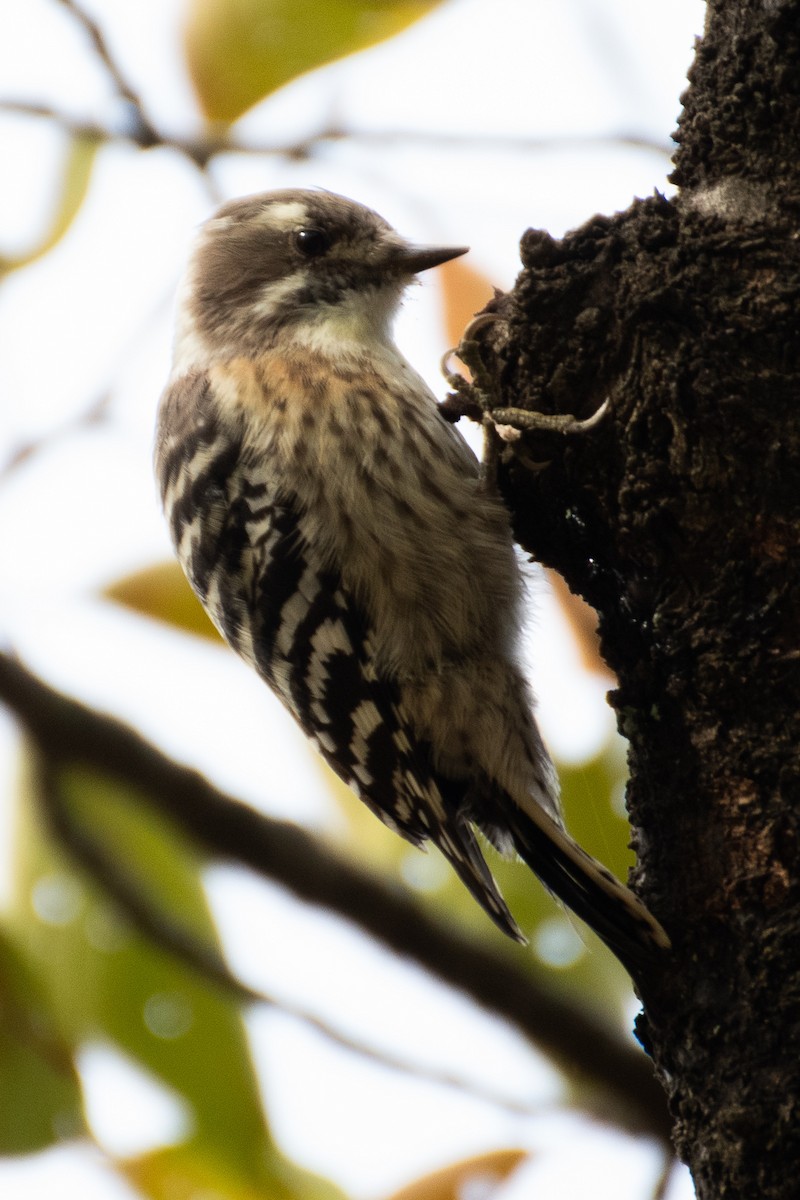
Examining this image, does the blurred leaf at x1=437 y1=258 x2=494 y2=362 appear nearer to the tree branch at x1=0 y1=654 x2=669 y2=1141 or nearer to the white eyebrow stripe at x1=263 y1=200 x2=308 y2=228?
the white eyebrow stripe at x1=263 y1=200 x2=308 y2=228

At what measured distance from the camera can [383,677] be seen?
3.36m

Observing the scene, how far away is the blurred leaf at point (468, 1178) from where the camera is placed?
3029 mm

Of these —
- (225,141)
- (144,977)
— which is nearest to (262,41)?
(225,141)

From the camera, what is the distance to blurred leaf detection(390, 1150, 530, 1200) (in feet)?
9.94

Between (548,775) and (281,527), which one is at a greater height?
(281,527)

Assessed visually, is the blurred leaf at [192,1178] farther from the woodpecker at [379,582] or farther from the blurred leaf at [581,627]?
the blurred leaf at [581,627]

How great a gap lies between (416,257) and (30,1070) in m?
2.35

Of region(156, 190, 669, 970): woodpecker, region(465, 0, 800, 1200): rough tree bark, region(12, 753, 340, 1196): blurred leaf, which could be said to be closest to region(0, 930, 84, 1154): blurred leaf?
region(12, 753, 340, 1196): blurred leaf

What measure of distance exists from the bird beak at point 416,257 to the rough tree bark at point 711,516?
156cm

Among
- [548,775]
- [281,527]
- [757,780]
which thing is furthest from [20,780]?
[757,780]

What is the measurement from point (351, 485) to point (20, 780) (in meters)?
1.11

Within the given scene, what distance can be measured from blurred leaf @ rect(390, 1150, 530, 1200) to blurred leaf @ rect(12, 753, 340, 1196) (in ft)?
1.03

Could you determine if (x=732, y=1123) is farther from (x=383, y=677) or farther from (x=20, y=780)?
(x=20, y=780)

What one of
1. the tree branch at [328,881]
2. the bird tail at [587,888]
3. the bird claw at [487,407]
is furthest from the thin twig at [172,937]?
the bird claw at [487,407]
